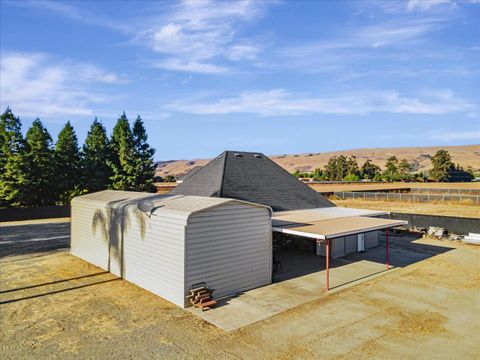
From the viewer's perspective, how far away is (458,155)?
187250mm

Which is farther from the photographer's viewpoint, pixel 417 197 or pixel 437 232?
pixel 417 197

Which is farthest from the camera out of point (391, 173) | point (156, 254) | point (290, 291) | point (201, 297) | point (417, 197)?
point (391, 173)

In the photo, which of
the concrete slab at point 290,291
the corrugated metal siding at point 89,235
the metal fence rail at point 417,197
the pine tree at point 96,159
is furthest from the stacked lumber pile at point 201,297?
the metal fence rail at point 417,197

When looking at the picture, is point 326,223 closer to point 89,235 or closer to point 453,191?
point 89,235

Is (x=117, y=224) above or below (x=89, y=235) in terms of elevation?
above

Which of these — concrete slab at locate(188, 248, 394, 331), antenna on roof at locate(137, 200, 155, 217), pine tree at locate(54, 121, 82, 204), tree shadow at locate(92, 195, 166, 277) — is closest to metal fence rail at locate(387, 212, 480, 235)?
concrete slab at locate(188, 248, 394, 331)

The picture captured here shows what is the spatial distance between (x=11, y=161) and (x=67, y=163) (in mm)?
6082

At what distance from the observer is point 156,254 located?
560 inches

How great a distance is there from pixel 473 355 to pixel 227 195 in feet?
46.0

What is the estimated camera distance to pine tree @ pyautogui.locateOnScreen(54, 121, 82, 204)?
136ft

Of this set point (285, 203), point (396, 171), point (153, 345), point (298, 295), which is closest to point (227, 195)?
point (285, 203)

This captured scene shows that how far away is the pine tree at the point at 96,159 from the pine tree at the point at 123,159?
716 millimetres

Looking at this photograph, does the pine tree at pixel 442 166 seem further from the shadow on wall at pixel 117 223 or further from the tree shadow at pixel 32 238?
the shadow on wall at pixel 117 223

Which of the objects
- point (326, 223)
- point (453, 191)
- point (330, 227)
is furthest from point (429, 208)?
point (330, 227)
